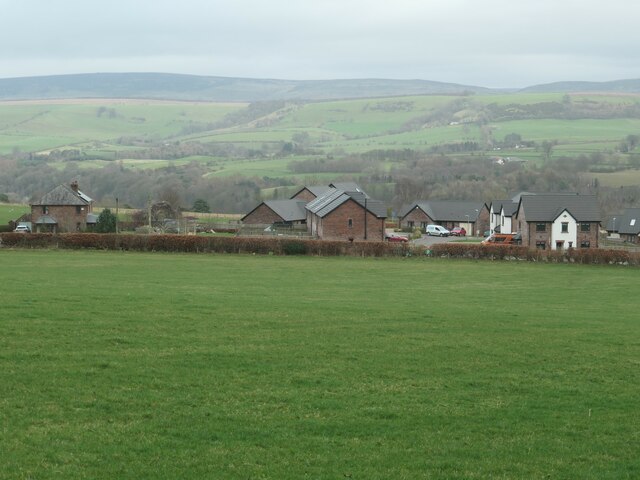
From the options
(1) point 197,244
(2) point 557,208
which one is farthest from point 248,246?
(2) point 557,208

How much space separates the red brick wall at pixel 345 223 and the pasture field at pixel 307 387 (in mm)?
42846

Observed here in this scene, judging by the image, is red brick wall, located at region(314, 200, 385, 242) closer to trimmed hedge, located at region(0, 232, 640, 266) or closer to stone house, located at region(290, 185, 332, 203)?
trimmed hedge, located at region(0, 232, 640, 266)

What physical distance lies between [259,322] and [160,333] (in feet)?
10.0

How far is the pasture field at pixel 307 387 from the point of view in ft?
37.0

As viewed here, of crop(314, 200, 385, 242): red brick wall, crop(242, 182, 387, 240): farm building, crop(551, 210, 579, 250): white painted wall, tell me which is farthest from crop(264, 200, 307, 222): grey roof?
crop(551, 210, 579, 250): white painted wall

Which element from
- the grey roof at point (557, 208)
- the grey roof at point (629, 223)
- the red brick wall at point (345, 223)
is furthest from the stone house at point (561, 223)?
the grey roof at point (629, 223)

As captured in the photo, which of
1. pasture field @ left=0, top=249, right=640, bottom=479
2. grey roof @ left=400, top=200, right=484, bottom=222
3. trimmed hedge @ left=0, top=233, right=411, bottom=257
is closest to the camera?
pasture field @ left=0, top=249, right=640, bottom=479

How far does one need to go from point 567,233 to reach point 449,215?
2732 centimetres

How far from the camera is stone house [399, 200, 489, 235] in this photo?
96.9 m

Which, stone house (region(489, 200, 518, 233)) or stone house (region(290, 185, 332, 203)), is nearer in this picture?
stone house (region(489, 200, 518, 233))

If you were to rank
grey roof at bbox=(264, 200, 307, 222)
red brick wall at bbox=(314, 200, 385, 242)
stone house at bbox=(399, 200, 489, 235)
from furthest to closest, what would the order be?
stone house at bbox=(399, 200, 489, 235), grey roof at bbox=(264, 200, 307, 222), red brick wall at bbox=(314, 200, 385, 242)

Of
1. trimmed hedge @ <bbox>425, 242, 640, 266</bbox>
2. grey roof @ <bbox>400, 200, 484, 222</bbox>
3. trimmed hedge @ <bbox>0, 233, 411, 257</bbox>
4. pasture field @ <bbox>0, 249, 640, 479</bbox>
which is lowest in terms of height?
pasture field @ <bbox>0, 249, 640, 479</bbox>

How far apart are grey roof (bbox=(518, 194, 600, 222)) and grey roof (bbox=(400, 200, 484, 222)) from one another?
2416 centimetres

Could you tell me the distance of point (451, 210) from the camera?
3885 inches
